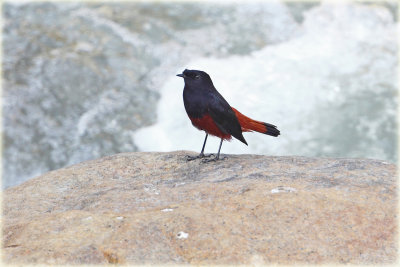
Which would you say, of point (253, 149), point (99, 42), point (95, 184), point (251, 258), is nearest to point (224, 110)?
point (95, 184)

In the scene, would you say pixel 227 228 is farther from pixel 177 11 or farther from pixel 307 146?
pixel 177 11

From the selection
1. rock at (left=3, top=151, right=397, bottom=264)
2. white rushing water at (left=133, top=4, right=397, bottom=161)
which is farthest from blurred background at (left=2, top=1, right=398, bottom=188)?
rock at (left=3, top=151, right=397, bottom=264)

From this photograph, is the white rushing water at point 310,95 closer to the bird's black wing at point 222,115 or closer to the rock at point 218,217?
the bird's black wing at point 222,115

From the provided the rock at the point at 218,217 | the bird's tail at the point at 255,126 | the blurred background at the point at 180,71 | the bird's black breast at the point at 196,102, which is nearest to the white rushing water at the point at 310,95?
the blurred background at the point at 180,71

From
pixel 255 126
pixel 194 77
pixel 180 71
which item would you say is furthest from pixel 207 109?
pixel 180 71

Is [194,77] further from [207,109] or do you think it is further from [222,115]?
[222,115]

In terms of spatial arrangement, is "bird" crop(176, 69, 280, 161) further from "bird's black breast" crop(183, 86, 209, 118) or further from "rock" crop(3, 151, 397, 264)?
"rock" crop(3, 151, 397, 264)
